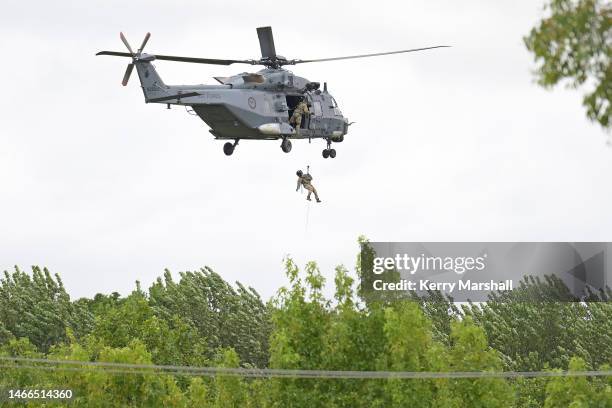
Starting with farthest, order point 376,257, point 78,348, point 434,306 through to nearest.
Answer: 1. point 434,306
2. point 78,348
3. point 376,257

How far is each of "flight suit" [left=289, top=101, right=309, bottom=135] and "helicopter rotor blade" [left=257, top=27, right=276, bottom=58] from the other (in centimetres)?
206

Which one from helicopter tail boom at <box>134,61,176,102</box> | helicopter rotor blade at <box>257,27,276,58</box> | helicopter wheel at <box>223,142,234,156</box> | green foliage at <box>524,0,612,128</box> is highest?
helicopter rotor blade at <box>257,27,276,58</box>

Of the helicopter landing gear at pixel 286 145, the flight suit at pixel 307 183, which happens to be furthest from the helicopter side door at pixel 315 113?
the flight suit at pixel 307 183

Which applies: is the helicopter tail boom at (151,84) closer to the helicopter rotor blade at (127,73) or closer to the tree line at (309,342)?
the helicopter rotor blade at (127,73)

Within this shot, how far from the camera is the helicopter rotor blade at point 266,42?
51.8m

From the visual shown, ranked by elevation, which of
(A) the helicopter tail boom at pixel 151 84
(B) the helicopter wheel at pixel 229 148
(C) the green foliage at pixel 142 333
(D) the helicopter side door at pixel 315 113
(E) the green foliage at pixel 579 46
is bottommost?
(E) the green foliage at pixel 579 46

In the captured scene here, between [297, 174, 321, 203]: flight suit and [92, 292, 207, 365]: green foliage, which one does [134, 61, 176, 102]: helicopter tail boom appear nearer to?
[297, 174, 321, 203]: flight suit

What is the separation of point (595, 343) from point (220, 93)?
139 feet

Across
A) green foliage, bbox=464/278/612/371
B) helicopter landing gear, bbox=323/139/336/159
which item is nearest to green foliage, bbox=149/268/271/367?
green foliage, bbox=464/278/612/371

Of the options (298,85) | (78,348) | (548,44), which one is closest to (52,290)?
(78,348)

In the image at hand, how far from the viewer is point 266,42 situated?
170 feet

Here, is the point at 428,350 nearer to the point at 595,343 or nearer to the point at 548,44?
the point at 548,44

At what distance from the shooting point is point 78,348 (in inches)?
2222

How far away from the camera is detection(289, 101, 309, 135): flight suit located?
2003 inches
